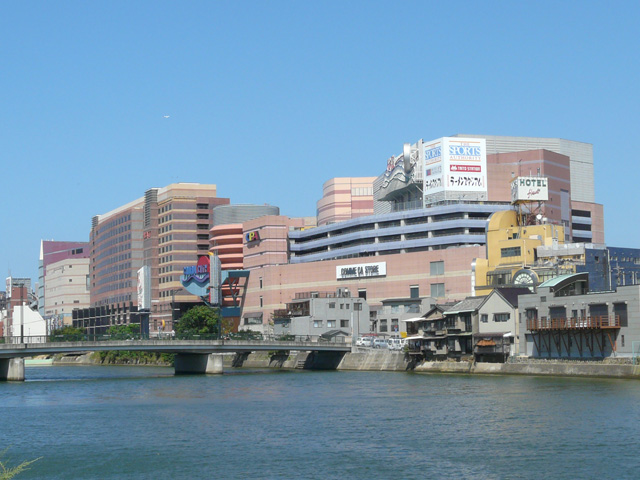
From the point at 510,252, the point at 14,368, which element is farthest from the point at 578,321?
the point at 14,368

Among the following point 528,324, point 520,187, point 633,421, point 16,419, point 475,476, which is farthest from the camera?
point 520,187

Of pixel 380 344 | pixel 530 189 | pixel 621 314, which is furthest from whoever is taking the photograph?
pixel 530 189

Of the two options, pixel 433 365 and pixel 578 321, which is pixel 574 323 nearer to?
pixel 578 321

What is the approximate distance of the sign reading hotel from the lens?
18788cm

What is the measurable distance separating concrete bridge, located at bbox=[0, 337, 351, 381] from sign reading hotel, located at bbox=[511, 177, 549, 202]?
49443mm

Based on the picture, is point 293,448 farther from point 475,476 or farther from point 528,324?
point 528,324

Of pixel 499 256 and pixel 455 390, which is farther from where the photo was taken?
pixel 499 256

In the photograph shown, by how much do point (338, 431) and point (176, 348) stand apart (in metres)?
75.2

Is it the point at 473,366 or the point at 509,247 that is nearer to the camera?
the point at 473,366

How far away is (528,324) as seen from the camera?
134 meters

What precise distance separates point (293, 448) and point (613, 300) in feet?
208

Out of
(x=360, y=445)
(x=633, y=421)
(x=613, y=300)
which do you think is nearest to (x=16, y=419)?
(x=360, y=445)

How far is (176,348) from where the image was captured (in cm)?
14862

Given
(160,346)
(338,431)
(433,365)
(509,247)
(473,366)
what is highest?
(509,247)
